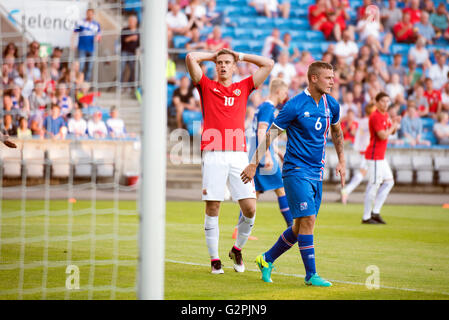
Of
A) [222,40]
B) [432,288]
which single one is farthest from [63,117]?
[432,288]

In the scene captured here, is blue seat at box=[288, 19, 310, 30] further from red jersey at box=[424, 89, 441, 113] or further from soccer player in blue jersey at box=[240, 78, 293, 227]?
soccer player in blue jersey at box=[240, 78, 293, 227]

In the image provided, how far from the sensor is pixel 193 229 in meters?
10.5

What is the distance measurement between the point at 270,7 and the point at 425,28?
18.3 ft

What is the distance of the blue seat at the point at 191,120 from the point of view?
1820 cm

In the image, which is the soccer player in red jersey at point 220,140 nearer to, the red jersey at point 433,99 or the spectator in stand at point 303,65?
the spectator in stand at point 303,65

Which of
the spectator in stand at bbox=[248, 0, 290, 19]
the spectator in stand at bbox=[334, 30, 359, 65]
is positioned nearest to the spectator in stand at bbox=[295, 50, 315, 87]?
the spectator in stand at bbox=[334, 30, 359, 65]

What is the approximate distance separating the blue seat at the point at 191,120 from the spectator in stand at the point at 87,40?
3.40m

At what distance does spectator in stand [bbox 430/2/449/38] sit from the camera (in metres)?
23.3

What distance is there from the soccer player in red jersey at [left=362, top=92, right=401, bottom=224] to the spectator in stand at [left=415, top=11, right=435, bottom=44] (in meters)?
12.2

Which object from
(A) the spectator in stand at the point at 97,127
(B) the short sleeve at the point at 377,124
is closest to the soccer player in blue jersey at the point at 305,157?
(B) the short sleeve at the point at 377,124

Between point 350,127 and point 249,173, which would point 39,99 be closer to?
point 350,127

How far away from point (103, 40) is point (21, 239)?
37.2 feet

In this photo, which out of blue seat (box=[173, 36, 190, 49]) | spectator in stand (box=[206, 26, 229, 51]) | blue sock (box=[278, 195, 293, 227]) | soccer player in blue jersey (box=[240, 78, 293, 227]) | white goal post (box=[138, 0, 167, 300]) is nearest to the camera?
white goal post (box=[138, 0, 167, 300])
